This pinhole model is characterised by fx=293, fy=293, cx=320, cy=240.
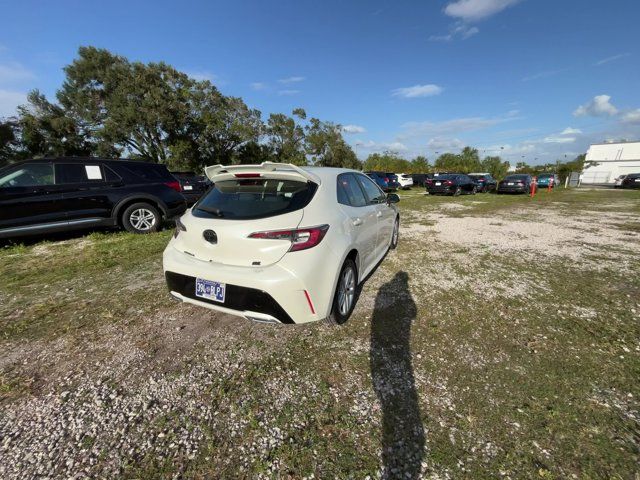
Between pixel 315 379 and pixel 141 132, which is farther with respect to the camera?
pixel 141 132

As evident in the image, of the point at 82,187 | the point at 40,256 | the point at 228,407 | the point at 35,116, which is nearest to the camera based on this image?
the point at 228,407

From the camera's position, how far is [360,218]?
3.25m

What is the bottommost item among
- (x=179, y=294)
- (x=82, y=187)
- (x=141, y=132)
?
(x=179, y=294)

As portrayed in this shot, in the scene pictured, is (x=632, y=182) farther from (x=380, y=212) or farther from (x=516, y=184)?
(x=380, y=212)

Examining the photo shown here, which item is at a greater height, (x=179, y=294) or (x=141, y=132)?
(x=141, y=132)

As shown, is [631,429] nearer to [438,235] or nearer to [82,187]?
[438,235]

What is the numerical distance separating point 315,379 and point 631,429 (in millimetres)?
2075

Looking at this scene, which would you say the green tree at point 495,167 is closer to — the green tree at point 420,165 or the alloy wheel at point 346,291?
the green tree at point 420,165

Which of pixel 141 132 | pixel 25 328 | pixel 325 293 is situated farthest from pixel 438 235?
pixel 141 132

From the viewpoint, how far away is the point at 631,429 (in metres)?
1.87

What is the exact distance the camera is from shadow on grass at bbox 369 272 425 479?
1707mm

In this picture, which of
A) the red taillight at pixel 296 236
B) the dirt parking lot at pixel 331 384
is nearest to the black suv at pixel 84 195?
the dirt parking lot at pixel 331 384

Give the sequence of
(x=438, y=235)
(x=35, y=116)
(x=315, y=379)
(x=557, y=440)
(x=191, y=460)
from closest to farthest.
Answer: (x=191, y=460) < (x=557, y=440) < (x=315, y=379) < (x=438, y=235) < (x=35, y=116)

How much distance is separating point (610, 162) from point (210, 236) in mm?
67044
